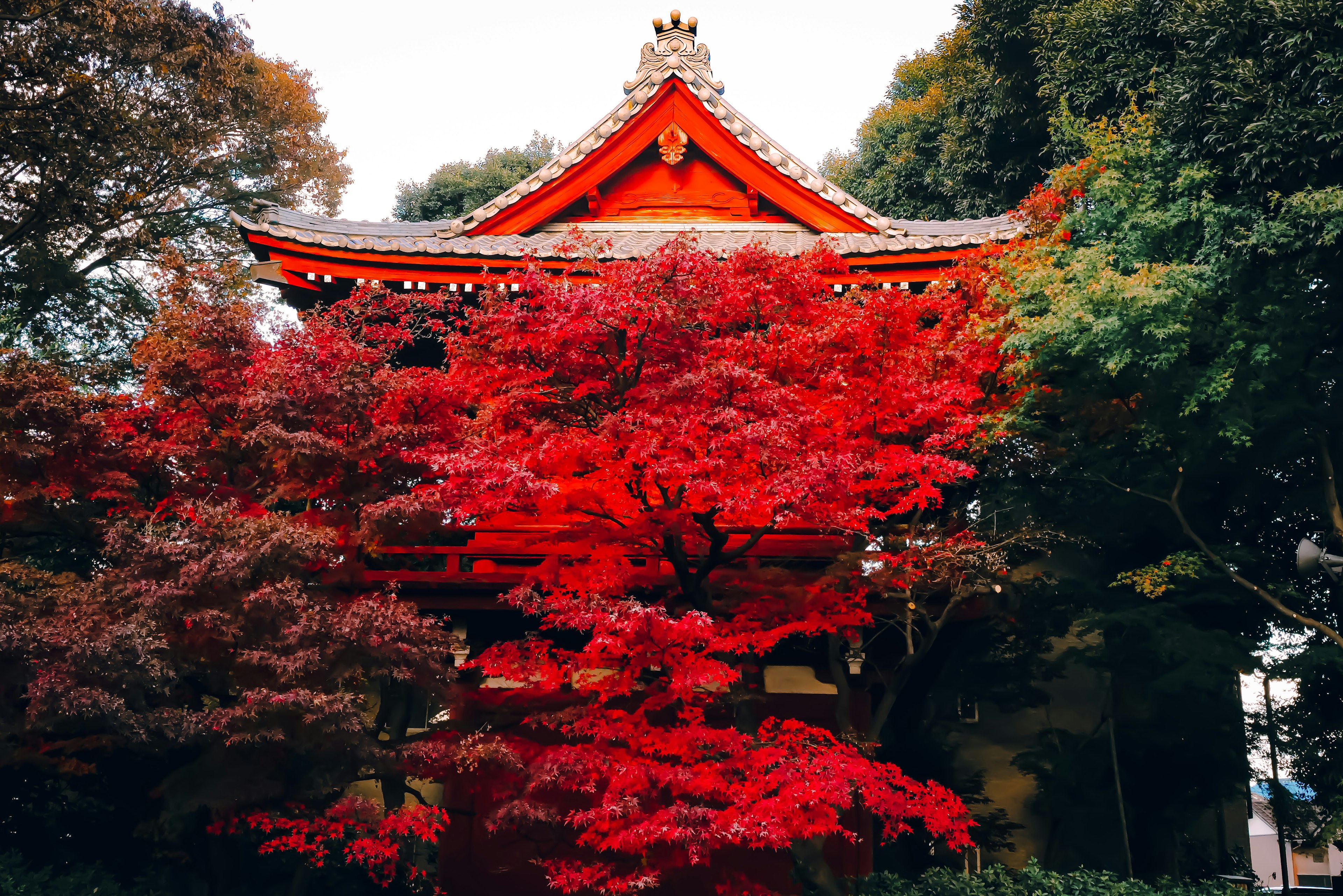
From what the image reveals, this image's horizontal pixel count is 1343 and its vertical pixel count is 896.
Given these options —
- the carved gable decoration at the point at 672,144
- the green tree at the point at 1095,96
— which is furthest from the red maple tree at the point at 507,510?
the carved gable decoration at the point at 672,144

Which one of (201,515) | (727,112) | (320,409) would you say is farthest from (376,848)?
(727,112)

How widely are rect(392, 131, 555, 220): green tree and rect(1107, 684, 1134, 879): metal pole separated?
894 inches

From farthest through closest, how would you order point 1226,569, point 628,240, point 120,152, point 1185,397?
point 120,152
point 628,240
point 1226,569
point 1185,397

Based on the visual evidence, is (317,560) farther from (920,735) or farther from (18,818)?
(920,735)

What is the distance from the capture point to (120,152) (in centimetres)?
1936

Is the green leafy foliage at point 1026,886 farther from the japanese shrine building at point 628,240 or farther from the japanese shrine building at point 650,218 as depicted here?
the japanese shrine building at point 650,218

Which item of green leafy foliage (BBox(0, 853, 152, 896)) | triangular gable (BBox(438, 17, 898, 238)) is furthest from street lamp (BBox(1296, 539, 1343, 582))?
green leafy foliage (BBox(0, 853, 152, 896))

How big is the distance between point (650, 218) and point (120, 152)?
1129cm

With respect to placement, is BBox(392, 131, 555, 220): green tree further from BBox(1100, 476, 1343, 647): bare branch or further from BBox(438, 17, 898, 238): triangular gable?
BBox(1100, 476, 1343, 647): bare branch

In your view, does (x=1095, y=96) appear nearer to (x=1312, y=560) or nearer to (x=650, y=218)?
(x=650, y=218)

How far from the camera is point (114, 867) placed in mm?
10758

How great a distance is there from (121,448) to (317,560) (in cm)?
236

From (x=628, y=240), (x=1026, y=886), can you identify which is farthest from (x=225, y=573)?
(x=1026, y=886)

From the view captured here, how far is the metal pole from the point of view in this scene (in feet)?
51.0
